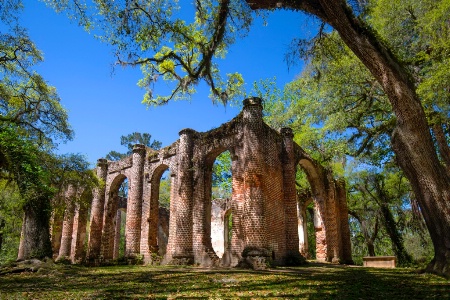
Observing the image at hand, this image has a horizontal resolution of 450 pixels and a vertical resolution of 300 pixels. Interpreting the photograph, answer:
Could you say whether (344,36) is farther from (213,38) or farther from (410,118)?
(213,38)

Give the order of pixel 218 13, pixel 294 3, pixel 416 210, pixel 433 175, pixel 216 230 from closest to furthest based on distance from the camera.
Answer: pixel 433 175 → pixel 294 3 → pixel 218 13 → pixel 416 210 → pixel 216 230

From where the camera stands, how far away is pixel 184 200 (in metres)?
15.2

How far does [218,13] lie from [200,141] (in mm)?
6900

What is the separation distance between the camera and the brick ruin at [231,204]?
42.2 ft

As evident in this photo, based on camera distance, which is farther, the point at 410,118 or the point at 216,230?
the point at 216,230

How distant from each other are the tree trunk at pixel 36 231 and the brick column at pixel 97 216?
21.8 feet

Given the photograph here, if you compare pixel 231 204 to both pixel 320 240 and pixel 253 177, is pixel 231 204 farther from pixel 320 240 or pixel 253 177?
pixel 320 240

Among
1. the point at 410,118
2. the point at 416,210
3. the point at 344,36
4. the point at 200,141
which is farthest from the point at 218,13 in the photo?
the point at 416,210

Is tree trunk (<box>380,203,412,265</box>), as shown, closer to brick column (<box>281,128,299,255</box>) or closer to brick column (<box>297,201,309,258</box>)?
brick column (<box>297,201,309,258</box>)

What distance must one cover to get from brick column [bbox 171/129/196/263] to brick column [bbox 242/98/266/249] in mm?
3269

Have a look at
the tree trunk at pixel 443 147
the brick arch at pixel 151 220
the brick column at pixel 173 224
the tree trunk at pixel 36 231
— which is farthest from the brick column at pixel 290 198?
the tree trunk at pixel 36 231

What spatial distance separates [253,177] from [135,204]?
7.77 meters

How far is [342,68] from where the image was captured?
1363 cm

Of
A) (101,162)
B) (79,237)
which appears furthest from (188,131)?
(79,237)
